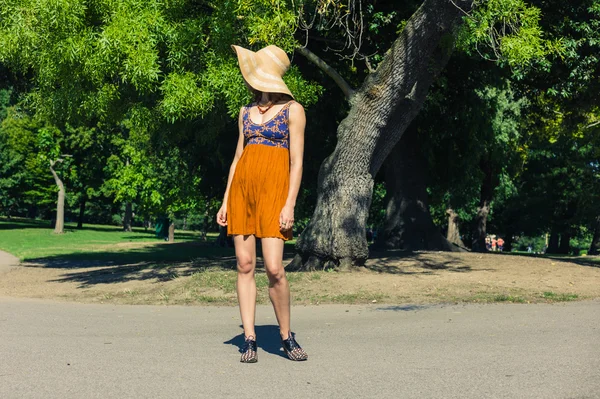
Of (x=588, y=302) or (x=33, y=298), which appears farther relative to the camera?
(x=33, y=298)

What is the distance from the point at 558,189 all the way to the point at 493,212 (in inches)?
285

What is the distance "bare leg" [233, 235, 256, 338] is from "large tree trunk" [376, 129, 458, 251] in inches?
580

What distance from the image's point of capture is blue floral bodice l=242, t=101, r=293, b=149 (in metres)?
5.54


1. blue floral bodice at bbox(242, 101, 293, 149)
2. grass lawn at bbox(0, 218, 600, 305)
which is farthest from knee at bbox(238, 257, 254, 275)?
grass lawn at bbox(0, 218, 600, 305)

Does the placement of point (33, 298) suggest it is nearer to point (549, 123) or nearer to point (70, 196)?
point (549, 123)

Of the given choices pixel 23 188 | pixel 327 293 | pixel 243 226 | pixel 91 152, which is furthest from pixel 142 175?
pixel 243 226

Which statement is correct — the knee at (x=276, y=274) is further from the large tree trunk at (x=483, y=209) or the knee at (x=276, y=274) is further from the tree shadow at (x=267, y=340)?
the large tree trunk at (x=483, y=209)

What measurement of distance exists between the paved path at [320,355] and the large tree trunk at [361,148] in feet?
13.0

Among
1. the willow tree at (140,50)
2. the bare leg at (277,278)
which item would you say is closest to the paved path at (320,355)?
the bare leg at (277,278)

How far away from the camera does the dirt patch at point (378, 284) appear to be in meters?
10.2

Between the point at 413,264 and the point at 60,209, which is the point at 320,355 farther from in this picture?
the point at 60,209

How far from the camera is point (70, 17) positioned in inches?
480

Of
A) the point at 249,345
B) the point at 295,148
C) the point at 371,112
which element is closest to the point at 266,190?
the point at 295,148

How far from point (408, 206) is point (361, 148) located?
26.4ft
